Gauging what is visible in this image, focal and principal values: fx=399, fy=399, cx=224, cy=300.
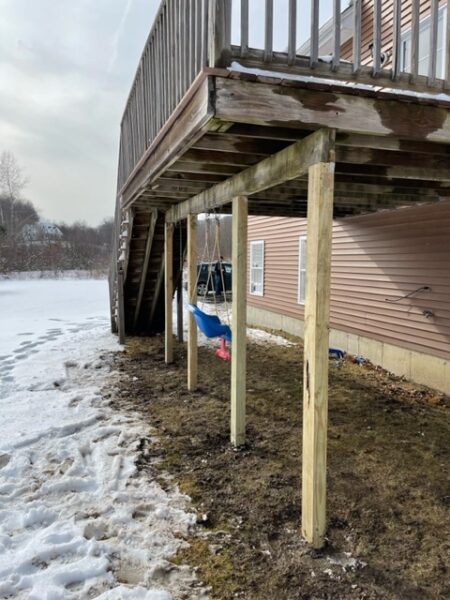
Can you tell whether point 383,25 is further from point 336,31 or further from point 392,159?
point 336,31

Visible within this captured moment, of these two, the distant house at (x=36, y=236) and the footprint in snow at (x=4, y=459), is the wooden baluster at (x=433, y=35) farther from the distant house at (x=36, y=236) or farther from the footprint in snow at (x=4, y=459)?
the distant house at (x=36, y=236)

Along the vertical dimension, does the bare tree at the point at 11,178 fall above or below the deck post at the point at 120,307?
above

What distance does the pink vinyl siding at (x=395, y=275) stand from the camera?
506 cm

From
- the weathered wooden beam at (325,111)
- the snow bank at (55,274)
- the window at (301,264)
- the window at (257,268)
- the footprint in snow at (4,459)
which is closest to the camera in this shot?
the weathered wooden beam at (325,111)

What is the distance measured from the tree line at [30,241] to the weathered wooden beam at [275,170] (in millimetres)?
22871

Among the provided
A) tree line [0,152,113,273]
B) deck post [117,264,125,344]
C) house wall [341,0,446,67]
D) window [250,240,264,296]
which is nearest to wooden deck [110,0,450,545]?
house wall [341,0,446,67]

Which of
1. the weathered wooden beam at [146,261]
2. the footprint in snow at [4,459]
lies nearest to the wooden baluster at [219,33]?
the footprint in snow at [4,459]

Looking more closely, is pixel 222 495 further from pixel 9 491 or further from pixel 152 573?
pixel 9 491

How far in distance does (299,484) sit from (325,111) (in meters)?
2.44

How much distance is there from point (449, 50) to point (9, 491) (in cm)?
392

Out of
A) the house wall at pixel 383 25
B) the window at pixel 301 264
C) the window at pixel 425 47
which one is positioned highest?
the house wall at pixel 383 25

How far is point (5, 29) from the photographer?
5.43 metres

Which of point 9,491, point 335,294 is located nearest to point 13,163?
point 335,294

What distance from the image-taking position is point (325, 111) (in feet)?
6.58
